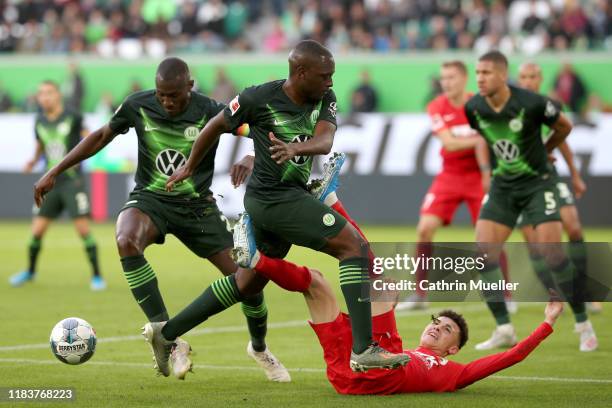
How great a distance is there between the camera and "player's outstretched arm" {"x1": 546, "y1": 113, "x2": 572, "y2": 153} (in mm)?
10609

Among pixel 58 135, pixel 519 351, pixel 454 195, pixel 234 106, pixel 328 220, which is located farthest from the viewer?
pixel 58 135

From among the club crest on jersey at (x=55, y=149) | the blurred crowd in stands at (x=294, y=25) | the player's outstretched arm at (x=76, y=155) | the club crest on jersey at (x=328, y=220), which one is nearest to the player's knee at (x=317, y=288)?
the club crest on jersey at (x=328, y=220)

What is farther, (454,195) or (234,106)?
(454,195)

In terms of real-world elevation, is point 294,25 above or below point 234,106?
below

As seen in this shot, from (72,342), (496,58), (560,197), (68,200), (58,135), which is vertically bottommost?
(68,200)

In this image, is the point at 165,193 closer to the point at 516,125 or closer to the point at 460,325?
the point at 460,325

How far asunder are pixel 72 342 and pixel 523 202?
175 inches

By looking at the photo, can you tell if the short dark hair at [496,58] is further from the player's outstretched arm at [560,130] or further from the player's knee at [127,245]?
the player's knee at [127,245]

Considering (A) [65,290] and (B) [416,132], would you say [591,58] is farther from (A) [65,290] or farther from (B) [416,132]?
(A) [65,290]

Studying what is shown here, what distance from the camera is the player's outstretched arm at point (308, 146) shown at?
7.53 meters

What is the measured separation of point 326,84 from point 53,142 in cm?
842

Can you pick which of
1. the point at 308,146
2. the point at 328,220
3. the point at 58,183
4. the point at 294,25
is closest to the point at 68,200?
the point at 58,183

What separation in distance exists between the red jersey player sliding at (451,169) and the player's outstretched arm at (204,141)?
535 cm

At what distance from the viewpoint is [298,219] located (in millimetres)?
7887
